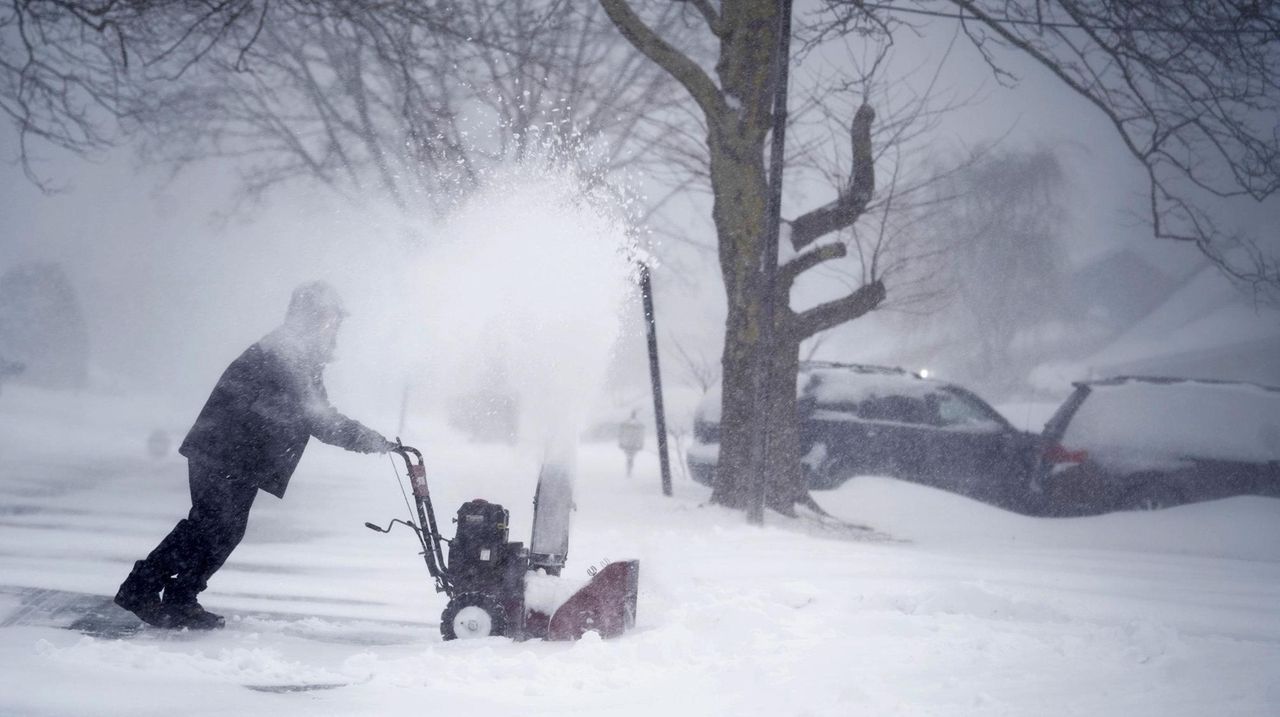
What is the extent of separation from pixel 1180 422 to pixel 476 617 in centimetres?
793

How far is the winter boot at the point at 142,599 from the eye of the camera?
14.4 ft

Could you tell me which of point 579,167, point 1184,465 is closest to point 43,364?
point 579,167

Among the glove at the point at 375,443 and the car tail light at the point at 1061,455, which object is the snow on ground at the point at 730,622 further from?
the glove at the point at 375,443

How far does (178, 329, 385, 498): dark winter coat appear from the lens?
4512 millimetres

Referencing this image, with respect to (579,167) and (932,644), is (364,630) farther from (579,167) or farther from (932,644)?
(579,167)

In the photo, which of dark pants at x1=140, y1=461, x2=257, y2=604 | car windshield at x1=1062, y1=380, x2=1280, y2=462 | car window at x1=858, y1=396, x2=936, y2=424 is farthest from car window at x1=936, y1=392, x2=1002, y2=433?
dark pants at x1=140, y1=461, x2=257, y2=604

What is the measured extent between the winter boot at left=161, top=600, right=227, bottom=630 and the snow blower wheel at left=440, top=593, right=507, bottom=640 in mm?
1082

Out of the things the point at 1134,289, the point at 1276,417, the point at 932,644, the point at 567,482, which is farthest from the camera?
the point at 1134,289

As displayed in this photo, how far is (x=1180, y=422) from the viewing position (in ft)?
31.6

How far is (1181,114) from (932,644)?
6.83 meters

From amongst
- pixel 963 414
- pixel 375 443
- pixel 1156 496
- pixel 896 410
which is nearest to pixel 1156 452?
pixel 1156 496

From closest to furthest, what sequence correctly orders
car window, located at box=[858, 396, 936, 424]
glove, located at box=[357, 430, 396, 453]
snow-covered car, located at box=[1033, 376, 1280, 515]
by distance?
1. glove, located at box=[357, 430, 396, 453]
2. snow-covered car, located at box=[1033, 376, 1280, 515]
3. car window, located at box=[858, 396, 936, 424]

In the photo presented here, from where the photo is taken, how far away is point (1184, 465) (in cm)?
940

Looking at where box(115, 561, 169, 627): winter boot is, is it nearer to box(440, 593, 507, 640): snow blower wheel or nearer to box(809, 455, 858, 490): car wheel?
box(440, 593, 507, 640): snow blower wheel
